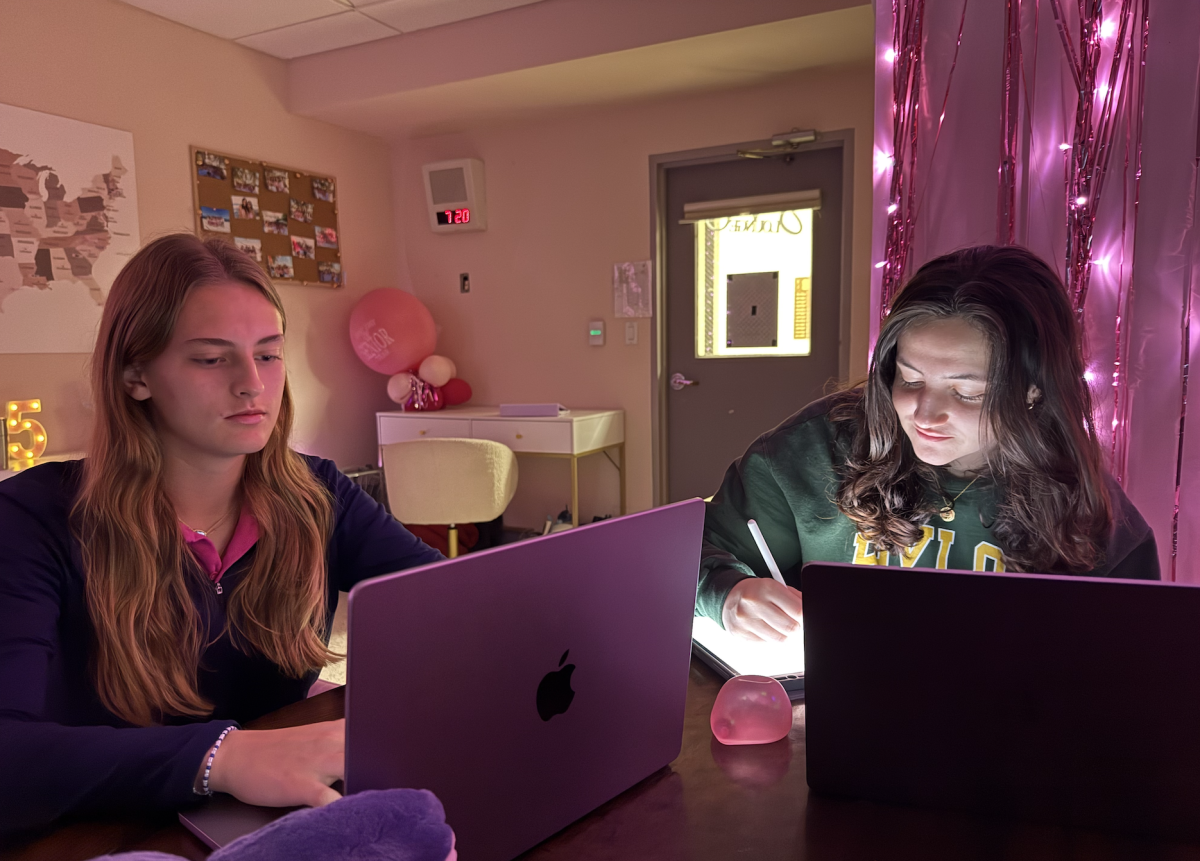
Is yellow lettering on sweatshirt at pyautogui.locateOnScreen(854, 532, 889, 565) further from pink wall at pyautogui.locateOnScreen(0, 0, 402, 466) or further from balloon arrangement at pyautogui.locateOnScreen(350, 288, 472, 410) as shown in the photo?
balloon arrangement at pyautogui.locateOnScreen(350, 288, 472, 410)

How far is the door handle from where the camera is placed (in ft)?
12.9

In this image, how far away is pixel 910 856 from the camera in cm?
57

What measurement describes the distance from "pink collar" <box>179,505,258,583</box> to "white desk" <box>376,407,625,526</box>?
2.56 metres

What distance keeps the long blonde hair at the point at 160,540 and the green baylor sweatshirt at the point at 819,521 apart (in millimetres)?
583

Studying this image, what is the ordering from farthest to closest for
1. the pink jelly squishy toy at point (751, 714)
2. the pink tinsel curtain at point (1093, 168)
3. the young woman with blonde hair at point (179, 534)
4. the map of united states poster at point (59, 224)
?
the map of united states poster at point (59, 224) < the pink tinsel curtain at point (1093, 168) < the young woman with blonde hair at point (179, 534) < the pink jelly squishy toy at point (751, 714)

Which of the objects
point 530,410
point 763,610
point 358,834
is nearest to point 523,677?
point 358,834

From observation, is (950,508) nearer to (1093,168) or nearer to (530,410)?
(1093,168)

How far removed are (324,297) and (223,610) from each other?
3.40m

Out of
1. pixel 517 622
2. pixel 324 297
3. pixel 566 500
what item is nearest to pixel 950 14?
pixel 517 622

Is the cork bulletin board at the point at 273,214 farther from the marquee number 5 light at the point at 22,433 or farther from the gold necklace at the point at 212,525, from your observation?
the gold necklace at the point at 212,525

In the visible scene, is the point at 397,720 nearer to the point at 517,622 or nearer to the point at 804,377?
the point at 517,622

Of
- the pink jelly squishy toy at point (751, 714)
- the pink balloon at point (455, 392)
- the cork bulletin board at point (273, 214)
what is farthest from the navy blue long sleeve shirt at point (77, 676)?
the pink balloon at point (455, 392)

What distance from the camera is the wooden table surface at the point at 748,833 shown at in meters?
0.58

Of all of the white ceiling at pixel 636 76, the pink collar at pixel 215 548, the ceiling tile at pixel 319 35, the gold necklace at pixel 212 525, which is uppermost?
the ceiling tile at pixel 319 35
